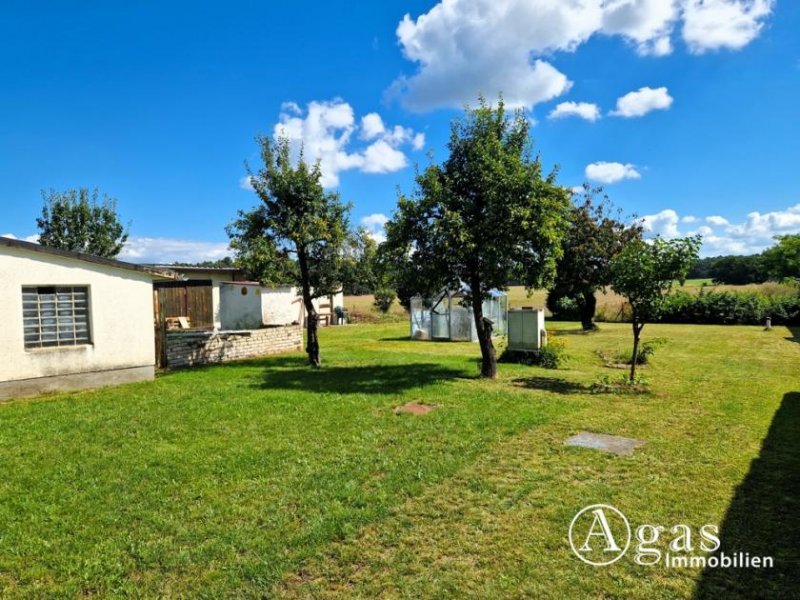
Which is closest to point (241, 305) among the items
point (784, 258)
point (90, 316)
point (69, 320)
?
point (90, 316)

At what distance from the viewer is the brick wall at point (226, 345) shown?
47.1 feet

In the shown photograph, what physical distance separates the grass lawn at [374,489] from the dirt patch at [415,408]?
0.83 feet

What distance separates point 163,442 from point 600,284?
79.8 ft

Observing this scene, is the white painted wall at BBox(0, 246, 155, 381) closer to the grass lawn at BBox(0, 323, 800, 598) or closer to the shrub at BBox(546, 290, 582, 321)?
the grass lawn at BBox(0, 323, 800, 598)

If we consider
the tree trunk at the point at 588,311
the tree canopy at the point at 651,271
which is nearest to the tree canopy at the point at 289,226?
the tree canopy at the point at 651,271

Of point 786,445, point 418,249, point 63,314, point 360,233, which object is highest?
point 360,233

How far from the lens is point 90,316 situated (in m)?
10.9

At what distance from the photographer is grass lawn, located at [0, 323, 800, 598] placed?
11.6 feet

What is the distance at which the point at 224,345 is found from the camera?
622 inches

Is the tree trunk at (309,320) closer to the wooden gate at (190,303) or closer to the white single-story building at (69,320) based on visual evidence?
the white single-story building at (69,320)

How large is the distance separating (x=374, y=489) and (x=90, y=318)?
912cm

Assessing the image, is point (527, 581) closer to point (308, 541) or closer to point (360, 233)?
point (308, 541)

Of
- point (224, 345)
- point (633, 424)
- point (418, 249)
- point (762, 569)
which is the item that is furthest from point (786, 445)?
point (224, 345)

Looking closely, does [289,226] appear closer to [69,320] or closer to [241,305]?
[69,320]
